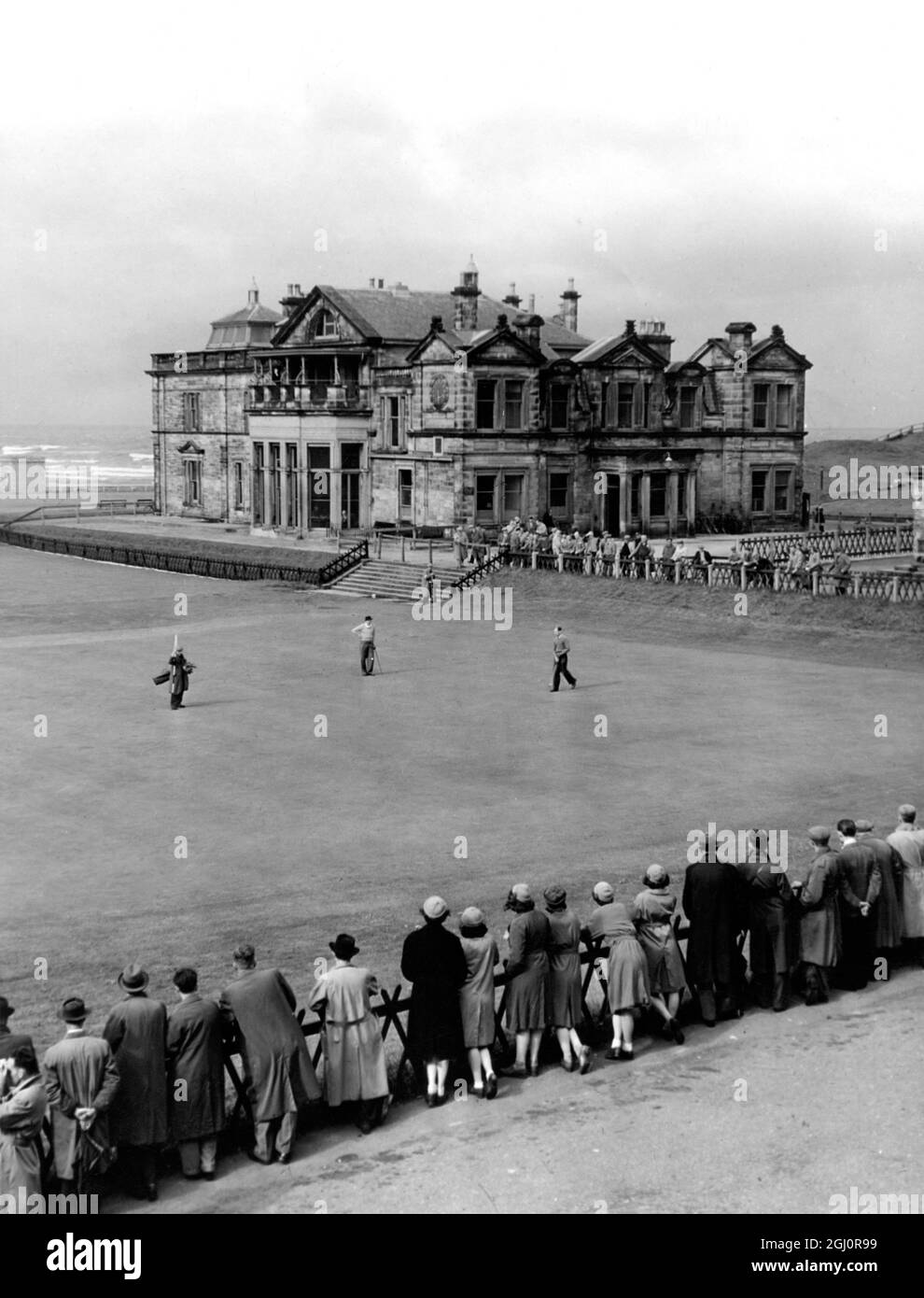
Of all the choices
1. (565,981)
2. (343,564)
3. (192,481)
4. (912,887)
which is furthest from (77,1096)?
(192,481)

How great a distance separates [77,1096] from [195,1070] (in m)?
0.90

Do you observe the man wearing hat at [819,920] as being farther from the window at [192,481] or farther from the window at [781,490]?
the window at [192,481]

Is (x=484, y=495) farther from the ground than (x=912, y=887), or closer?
farther from the ground

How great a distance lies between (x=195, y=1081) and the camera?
11.6m

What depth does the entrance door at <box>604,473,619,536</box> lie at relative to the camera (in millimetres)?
65312

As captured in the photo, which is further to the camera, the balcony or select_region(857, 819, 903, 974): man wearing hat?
the balcony

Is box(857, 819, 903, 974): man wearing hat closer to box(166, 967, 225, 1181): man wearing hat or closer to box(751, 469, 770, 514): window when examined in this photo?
box(166, 967, 225, 1181): man wearing hat

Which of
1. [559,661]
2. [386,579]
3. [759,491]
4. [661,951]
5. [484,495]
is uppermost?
[759,491]

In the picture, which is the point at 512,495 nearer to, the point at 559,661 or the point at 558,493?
the point at 558,493

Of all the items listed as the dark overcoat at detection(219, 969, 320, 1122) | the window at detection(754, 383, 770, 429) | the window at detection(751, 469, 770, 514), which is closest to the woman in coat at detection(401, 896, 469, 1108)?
the dark overcoat at detection(219, 969, 320, 1122)

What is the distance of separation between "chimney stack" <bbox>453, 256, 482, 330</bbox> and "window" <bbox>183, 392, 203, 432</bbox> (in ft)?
71.1

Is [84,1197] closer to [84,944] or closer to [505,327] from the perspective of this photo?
[84,944]

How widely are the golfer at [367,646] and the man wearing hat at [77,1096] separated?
24294 millimetres

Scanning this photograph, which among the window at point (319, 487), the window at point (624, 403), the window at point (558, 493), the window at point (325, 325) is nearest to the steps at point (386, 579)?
the window at point (558, 493)
